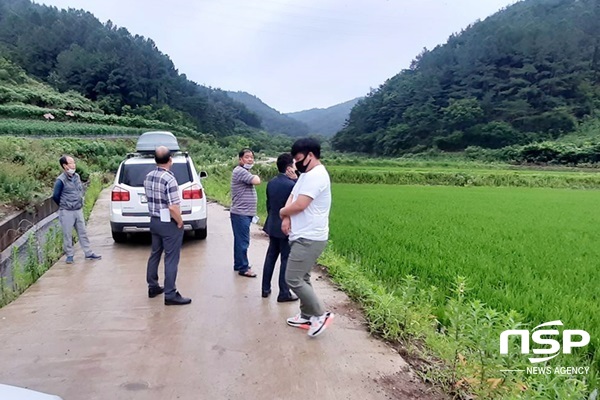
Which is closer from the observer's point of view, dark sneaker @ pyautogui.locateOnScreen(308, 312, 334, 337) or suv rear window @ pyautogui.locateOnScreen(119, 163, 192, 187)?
dark sneaker @ pyautogui.locateOnScreen(308, 312, 334, 337)

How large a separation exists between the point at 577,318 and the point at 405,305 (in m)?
1.64

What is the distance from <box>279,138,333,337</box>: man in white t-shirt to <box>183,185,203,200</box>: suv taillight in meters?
3.80

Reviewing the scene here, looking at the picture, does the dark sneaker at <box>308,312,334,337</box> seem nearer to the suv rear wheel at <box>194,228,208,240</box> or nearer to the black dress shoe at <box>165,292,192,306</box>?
the black dress shoe at <box>165,292,192,306</box>

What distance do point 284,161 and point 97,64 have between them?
83916mm

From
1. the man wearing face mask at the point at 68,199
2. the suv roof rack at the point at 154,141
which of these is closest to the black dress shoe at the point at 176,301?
the man wearing face mask at the point at 68,199

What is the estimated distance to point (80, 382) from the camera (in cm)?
303

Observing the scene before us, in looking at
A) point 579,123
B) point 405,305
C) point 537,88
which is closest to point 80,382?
point 405,305

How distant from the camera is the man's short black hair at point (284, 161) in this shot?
448 centimetres

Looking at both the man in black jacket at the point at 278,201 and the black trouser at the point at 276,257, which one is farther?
the black trouser at the point at 276,257

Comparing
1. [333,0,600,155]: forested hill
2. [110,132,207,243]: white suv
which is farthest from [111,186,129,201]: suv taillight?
[333,0,600,155]: forested hill

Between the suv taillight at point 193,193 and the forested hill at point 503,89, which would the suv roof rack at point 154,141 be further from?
the forested hill at point 503,89

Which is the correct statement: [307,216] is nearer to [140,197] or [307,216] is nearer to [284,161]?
[284,161]

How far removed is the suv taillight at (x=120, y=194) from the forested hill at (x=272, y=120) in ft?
454

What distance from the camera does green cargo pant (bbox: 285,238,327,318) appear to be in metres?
3.64
